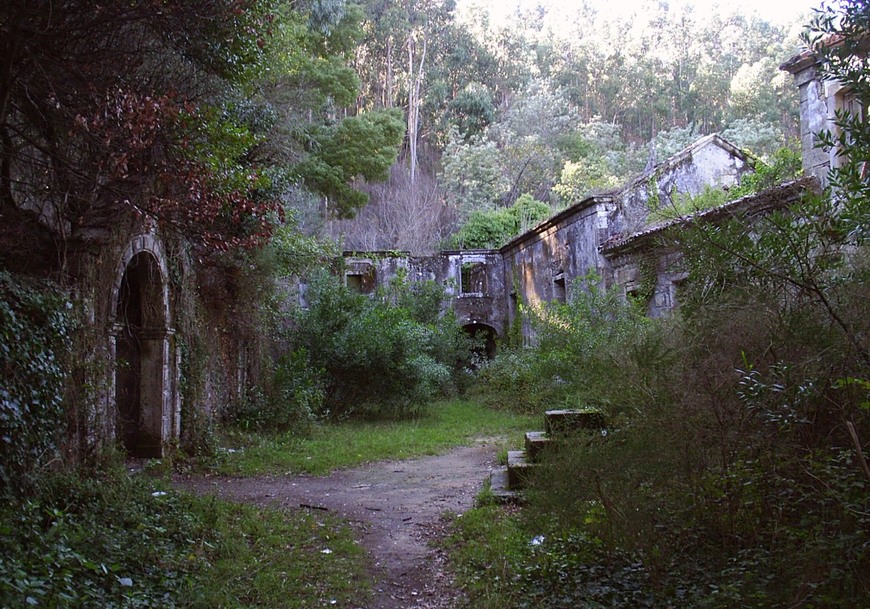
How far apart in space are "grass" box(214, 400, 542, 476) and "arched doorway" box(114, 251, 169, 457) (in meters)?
1.00

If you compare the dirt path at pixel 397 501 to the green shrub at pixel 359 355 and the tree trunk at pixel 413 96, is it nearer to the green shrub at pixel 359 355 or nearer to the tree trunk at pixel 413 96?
the green shrub at pixel 359 355

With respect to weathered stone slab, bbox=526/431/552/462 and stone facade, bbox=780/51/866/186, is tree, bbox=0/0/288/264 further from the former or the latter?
stone facade, bbox=780/51/866/186

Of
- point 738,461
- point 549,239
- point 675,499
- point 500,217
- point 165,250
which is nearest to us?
point 738,461

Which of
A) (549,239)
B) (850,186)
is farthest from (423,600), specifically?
(549,239)

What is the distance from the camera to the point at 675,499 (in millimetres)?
4543

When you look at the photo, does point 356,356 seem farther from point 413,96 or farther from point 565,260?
point 413,96

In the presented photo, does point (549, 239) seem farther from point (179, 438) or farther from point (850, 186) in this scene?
point (850, 186)

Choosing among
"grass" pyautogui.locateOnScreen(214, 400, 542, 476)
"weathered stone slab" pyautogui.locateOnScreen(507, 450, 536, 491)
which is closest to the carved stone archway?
"grass" pyautogui.locateOnScreen(214, 400, 542, 476)

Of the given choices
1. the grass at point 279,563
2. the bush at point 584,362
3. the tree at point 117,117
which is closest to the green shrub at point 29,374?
the tree at point 117,117

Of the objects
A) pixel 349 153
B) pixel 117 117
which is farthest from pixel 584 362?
pixel 349 153

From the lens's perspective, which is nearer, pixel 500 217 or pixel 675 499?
pixel 675 499

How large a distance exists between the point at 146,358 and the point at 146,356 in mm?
27

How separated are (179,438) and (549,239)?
1290 cm

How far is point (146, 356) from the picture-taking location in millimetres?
9859
